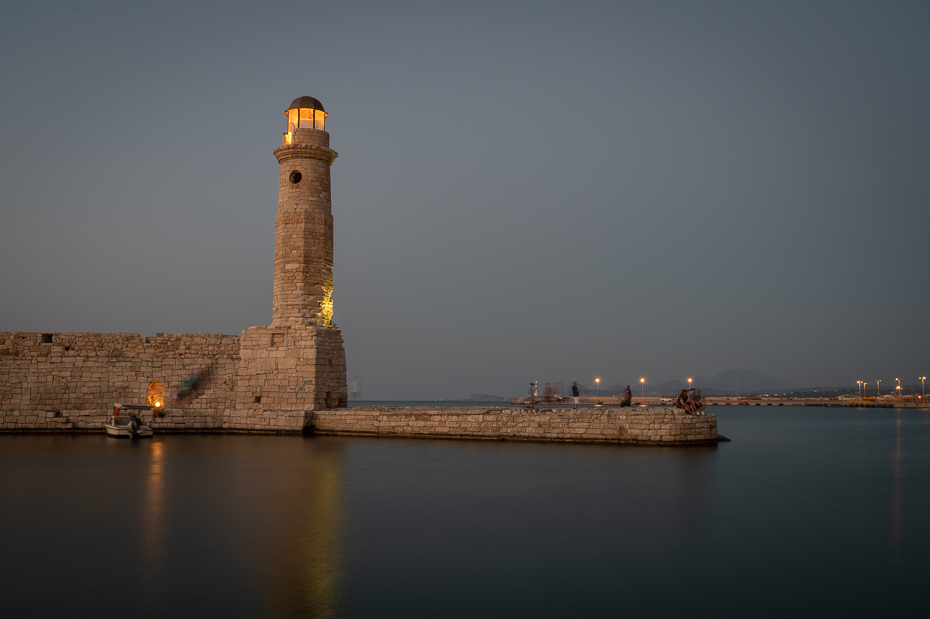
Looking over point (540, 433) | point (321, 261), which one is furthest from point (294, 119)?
point (540, 433)

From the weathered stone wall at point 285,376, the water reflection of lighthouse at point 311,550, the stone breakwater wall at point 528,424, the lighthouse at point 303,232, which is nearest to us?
the water reflection of lighthouse at point 311,550

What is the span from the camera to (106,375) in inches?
738

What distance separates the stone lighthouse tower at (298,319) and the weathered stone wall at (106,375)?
40.9 inches

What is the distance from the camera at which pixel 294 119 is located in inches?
742

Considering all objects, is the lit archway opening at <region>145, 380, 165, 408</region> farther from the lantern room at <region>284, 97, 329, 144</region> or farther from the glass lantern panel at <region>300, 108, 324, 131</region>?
the glass lantern panel at <region>300, 108, 324, 131</region>

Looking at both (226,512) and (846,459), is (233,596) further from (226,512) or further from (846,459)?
(846,459)

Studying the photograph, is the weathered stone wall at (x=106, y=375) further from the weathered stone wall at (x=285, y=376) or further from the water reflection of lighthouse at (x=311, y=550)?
the water reflection of lighthouse at (x=311, y=550)

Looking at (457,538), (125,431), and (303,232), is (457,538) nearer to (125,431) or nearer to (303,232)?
(303,232)

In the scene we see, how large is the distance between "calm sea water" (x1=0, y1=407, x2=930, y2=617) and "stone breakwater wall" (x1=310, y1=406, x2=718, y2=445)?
2.29 metres

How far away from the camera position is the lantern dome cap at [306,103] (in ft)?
61.9

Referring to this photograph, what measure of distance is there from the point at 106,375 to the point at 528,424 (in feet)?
42.4

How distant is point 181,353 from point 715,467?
50.7 ft

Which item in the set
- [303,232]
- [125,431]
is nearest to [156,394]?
Result: [125,431]

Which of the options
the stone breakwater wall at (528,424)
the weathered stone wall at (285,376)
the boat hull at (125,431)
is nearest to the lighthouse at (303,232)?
the weathered stone wall at (285,376)
